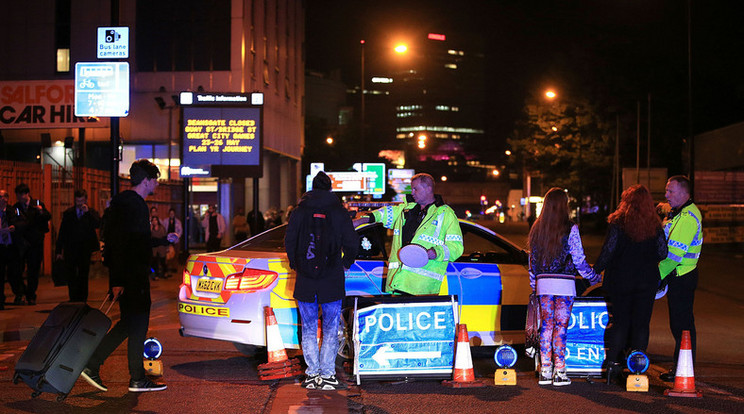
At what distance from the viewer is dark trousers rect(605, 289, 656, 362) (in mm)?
7410

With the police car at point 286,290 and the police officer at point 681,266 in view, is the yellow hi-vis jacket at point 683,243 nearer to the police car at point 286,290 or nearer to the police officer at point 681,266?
the police officer at point 681,266

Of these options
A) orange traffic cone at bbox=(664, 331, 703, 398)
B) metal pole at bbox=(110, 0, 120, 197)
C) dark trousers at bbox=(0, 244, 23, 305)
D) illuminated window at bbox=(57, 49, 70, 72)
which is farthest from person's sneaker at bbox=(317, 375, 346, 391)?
illuminated window at bbox=(57, 49, 70, 72)

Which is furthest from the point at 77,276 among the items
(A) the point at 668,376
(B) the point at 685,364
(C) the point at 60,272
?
(B) the point at 685,364

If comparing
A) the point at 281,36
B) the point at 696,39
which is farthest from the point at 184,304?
the point at 281,36

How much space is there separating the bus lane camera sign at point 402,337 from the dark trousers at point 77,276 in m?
7.04

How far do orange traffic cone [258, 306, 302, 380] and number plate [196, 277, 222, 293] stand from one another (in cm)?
62

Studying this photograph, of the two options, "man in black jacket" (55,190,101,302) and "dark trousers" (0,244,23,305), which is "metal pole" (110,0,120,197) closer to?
"man in black jacket" (55,190,101,302)

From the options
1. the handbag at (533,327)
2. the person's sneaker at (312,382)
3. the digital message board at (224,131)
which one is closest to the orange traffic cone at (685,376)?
the handbag at (533,327)

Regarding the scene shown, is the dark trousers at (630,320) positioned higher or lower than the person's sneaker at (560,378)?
higher

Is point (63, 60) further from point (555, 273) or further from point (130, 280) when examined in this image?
point (555, 273)

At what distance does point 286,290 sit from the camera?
7930 millimetres

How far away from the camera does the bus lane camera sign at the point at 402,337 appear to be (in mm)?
7242

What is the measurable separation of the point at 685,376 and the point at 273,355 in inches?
144

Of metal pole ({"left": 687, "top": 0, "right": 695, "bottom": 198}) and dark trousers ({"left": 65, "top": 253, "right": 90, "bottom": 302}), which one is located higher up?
metal pole ({"left": 687, "top": 0, "right": 695, "bottom": 198})
